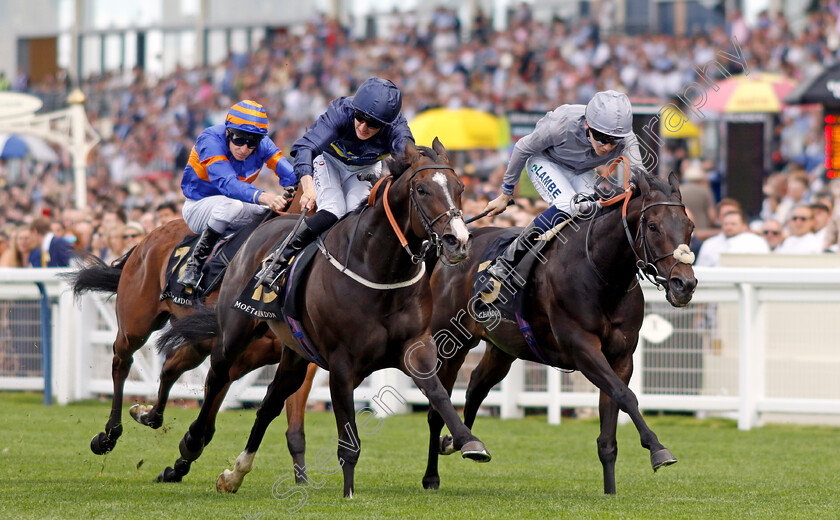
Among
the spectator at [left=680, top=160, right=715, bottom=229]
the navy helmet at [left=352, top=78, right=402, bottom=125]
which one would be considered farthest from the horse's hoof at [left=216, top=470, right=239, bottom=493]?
the spectator at [left=680, top=160, right=715, bottom=229]

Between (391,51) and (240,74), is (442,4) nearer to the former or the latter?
(391,51)

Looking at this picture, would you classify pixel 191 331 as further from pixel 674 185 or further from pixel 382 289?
pixel 674 185

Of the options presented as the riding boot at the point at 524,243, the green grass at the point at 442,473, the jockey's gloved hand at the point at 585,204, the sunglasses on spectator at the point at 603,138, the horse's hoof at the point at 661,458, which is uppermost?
the sunglasses on spectator at the point at 603,138

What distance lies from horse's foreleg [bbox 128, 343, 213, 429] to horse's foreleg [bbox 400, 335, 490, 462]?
226 centimetres

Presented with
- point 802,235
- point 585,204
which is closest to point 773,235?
point 802,235

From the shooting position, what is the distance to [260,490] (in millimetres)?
7062

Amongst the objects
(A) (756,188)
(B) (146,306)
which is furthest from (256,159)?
(A) (756,188)

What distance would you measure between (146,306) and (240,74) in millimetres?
21001

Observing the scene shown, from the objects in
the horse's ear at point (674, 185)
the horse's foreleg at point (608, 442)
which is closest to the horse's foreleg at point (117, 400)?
the horse's foreleg at point (608, 442)

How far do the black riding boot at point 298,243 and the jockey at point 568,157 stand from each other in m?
1.18

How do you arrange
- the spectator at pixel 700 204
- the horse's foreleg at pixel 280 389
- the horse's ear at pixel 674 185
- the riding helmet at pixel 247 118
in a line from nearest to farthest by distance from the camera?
the horse's ear at pixel 674 185
the horse's foreleg at pixel 280 389
the riding helmet at pixel 247 118
the spectator at pixel 700 204

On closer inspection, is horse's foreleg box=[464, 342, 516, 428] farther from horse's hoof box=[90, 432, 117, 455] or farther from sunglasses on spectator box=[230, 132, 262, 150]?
horse's hoof box=[90, 432, 117, 455]

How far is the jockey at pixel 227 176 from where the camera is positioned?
7871 mm

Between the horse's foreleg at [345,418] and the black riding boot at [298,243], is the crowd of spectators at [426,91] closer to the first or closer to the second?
the black riding boot at [298,243]
